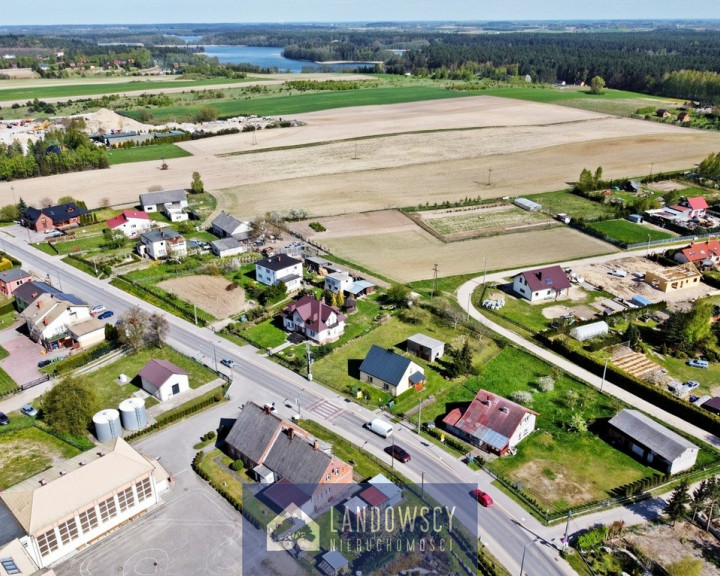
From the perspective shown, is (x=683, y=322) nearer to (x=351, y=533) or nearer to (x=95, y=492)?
(x=351, y=533)

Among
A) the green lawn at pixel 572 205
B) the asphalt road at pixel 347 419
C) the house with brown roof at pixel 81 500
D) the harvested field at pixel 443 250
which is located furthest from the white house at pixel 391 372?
the green lawn at pixel 572 205

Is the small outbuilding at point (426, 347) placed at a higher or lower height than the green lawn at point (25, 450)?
higher

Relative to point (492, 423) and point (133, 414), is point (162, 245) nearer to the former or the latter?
point (133, 414)

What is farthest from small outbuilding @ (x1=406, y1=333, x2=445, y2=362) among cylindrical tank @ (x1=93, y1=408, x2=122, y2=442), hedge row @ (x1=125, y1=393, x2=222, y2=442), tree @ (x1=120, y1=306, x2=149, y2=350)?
cylindrical tank @ (x1=93, y1=408, x2=122, y2=442)

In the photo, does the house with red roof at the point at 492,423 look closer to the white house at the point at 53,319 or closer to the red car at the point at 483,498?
the red car at the point at 483,498

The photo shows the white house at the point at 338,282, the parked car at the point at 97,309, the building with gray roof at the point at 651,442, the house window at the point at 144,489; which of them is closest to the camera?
the house window at the point at 144,489

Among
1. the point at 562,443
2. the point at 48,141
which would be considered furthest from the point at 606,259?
the point at 48,141

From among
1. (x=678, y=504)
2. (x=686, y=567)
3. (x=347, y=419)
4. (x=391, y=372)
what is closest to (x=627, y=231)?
(x=391, y=372)
